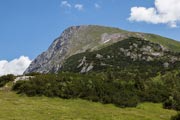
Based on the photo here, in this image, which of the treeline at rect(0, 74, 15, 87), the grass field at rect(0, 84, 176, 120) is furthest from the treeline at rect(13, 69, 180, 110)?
the treeline at rect(0, 74, 15, 87)

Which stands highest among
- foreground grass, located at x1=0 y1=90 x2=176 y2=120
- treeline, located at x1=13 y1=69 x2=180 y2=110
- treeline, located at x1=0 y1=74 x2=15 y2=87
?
treeline, located at x1=0 y1=74 x2=15 y2=87

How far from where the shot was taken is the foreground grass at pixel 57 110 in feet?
133

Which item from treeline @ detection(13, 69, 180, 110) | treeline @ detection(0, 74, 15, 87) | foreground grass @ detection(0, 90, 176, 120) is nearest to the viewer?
foreground grass @ detection(0, 90, 176, 120)

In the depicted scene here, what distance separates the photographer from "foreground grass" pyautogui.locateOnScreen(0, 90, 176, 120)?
4062 centimetres

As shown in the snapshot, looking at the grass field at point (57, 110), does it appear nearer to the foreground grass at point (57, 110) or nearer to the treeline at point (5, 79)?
the foreground grass at point (57, 110)

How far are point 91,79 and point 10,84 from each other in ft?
45.7

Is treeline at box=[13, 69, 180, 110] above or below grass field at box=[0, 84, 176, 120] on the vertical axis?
above

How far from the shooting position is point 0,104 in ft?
148

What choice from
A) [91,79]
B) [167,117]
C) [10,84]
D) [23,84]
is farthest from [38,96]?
[167,117]

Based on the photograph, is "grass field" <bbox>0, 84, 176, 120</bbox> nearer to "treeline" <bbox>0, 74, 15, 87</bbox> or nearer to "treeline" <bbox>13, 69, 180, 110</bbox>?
"treeline" <bbox>13, 69, 180, 110</bbox>

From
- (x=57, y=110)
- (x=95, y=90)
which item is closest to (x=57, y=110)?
(x=57, y=110)

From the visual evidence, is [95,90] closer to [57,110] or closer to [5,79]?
[57,110]

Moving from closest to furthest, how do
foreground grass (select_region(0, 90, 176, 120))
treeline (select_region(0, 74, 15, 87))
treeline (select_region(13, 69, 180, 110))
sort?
foreground grass (select_region(0, 90, 176, 120)) → treeline (select_region(13, 69, 180, 110)) → treeline (select_region(0, 74, 15, 87))

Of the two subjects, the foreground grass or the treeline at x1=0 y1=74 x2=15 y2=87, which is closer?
the foreground grass
